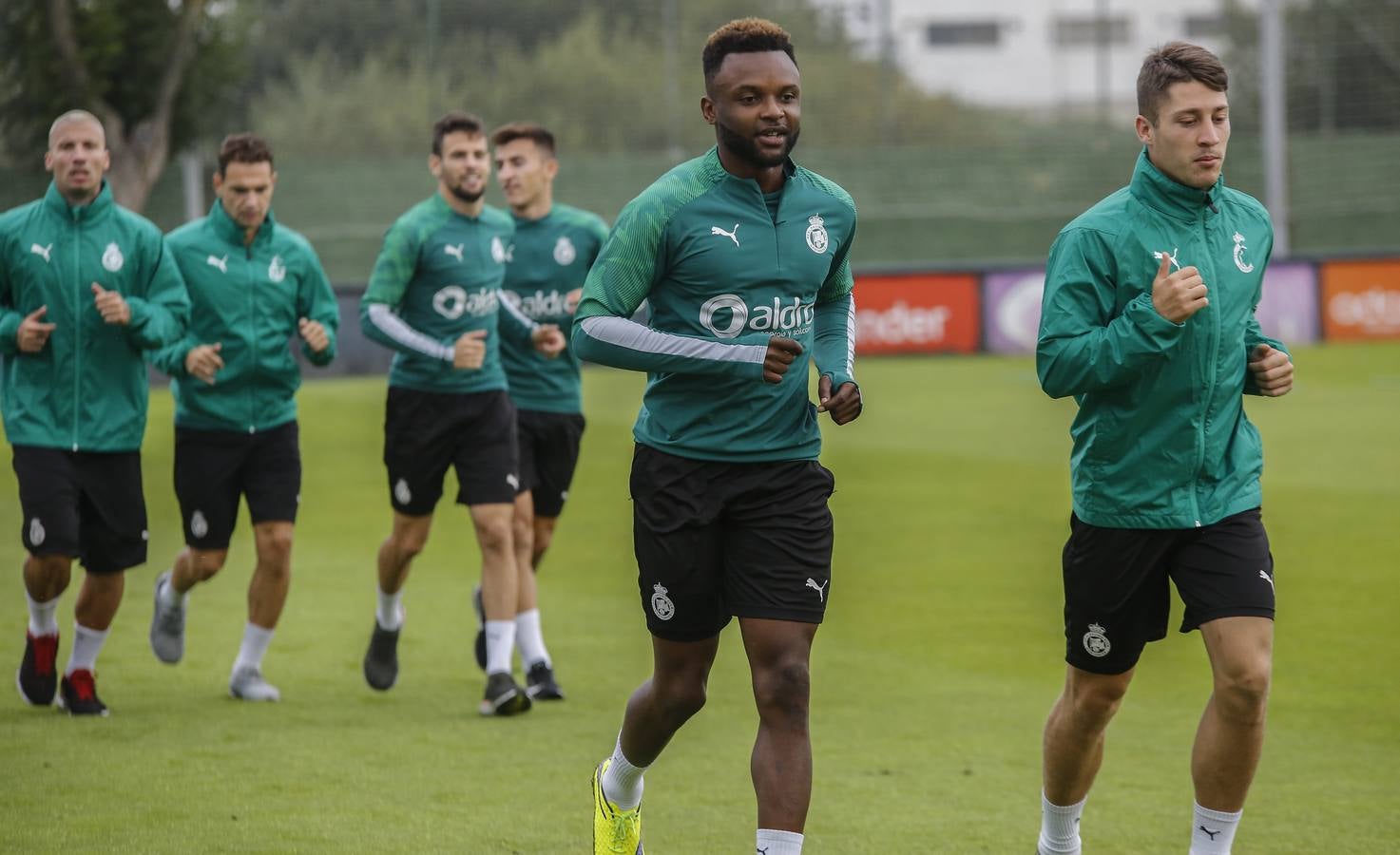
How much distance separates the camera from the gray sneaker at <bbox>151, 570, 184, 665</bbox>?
9.17 m

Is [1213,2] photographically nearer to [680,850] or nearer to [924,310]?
[924,310]

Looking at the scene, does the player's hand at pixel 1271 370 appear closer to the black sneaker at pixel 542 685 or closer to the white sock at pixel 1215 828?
the white sock at pixel 1215 828

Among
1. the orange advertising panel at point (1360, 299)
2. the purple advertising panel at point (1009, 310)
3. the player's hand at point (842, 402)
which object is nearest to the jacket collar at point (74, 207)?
the player's hand at point (842, 402)

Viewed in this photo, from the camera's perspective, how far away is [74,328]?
8266 mm

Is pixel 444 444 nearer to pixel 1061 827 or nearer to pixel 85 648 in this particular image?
pixel 85 648

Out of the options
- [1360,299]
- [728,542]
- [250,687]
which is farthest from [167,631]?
[1360,299]

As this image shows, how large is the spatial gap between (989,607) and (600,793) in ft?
17.5

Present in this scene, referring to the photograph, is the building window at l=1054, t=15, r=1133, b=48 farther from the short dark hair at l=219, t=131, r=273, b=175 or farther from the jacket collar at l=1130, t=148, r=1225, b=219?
the jacket collar at l=1130, t=148, r=1225, b=219

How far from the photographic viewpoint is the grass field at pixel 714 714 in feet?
21.1

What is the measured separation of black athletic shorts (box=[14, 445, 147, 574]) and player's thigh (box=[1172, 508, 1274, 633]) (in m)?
4.79

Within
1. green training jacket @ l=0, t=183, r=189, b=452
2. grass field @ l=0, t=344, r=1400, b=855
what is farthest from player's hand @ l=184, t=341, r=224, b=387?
grass field @ l=0, t=344, r=1400, b=855

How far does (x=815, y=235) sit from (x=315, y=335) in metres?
3.92

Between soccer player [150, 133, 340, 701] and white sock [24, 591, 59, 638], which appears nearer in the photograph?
white sock [24, 591, 59, 638]

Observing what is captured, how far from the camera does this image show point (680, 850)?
6176mm
